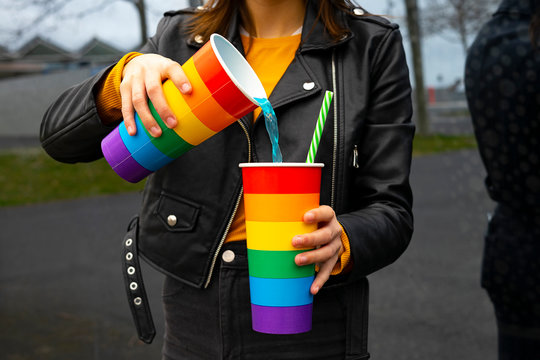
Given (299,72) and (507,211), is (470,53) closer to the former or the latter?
(507,211)

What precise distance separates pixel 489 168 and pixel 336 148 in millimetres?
601

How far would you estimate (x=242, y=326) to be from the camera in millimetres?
1653

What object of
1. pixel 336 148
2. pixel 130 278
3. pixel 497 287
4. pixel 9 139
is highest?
pixel 336 148

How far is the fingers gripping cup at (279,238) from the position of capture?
4.19 feet

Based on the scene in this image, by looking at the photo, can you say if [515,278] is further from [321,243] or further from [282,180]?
[282,180]

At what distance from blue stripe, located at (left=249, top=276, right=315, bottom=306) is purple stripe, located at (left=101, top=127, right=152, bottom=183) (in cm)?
35

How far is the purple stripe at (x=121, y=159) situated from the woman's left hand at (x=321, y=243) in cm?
39

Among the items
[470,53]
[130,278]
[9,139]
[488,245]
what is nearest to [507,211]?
[488,245]

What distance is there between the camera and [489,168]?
6.42 feet

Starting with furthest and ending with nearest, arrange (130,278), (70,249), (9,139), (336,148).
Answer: (9,139) → (70,249) → (130,278) → (336,148)

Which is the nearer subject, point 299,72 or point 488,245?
point 299,72

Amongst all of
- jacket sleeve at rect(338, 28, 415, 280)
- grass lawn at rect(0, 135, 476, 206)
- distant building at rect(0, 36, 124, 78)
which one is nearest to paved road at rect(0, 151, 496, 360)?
grass lawn at rect(0, 135, 476, 206)

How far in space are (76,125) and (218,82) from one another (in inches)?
19.4

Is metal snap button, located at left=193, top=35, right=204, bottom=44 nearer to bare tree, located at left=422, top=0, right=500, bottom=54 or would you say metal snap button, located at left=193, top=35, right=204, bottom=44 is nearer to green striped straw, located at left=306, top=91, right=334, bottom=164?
green striped straw, located at left=306, top=91, right=334, bottom=164
